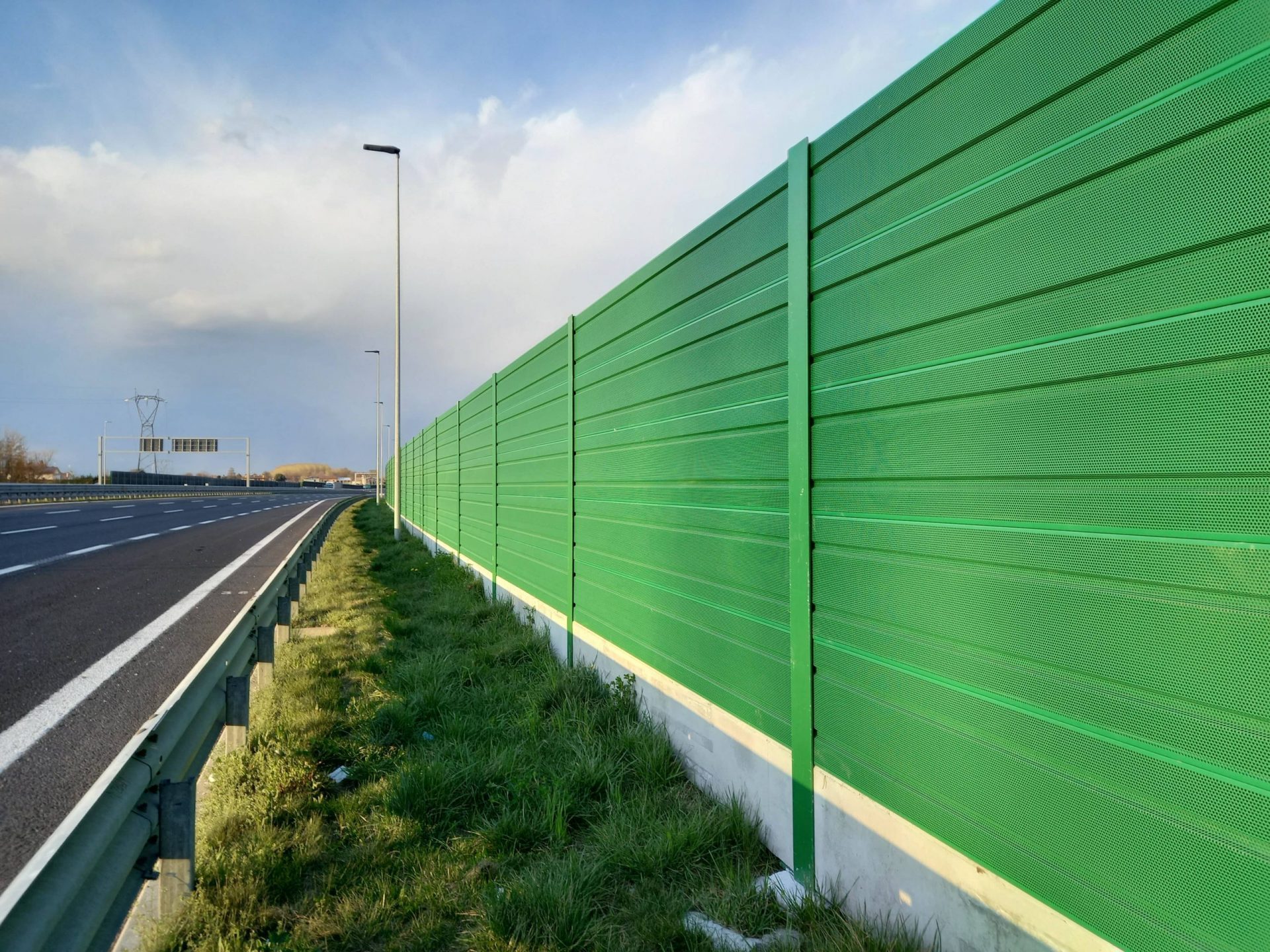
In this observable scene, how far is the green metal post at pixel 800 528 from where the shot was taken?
9.12ft

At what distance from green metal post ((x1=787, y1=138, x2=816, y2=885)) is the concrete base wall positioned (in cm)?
7

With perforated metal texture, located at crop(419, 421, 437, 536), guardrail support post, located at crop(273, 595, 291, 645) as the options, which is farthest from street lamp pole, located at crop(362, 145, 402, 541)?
guardrail support post, located at crop(273, 595, 291, 645)

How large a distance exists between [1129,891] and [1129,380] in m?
1.18

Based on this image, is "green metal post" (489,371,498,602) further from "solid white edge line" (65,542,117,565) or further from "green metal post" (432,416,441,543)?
"solid white edge line" (65,542,117,565)

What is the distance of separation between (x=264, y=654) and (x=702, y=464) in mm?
3248

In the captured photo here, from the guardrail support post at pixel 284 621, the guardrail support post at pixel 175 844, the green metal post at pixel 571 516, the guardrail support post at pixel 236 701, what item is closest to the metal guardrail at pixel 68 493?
the guardrail support post at pixel 284 621

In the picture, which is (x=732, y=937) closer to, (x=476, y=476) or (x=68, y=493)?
(x=476, y=476)

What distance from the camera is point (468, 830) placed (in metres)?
3.20

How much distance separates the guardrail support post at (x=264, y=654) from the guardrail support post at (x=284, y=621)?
0.98 meters

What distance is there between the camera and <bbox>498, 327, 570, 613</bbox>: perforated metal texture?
618cm

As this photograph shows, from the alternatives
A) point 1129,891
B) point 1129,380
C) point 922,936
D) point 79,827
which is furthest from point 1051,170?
point 79,827

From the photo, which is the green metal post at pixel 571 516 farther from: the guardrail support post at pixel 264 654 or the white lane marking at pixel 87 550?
the white lane marking at pixel 87 550

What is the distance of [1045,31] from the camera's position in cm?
190

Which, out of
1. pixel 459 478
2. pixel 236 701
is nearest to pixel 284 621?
pixel 236 701
